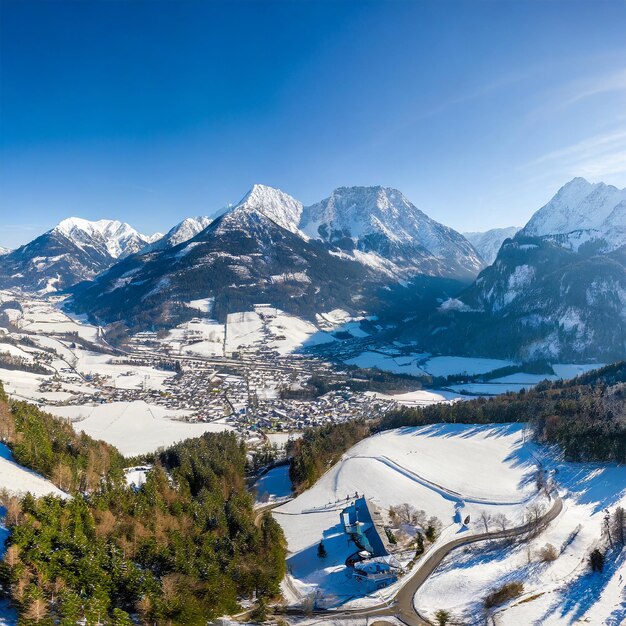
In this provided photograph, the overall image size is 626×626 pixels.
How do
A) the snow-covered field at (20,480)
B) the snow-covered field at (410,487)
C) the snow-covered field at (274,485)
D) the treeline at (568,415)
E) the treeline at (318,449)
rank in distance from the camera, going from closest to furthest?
1. the snow-covered field at (20,480)
2. the snow-covered field at (410,487)
3. the snow-covered field at (274,485)
4. the treeline at (318,449)
5. the treeline at (568,415)

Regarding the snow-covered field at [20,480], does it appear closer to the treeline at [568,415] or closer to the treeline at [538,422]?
the treeline at [538,422]

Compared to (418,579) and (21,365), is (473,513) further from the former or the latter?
(21,365)

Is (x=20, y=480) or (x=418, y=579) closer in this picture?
(x=418, y=579)

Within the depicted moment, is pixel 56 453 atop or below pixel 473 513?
atop

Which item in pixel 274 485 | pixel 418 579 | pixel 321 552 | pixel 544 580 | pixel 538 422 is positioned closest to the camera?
pixel 544 580

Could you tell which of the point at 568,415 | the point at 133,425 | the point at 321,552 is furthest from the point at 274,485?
the point at 568,415

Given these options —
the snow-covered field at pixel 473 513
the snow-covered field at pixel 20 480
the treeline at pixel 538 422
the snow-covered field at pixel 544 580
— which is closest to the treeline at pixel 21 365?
the treeline at pixel 538 422
